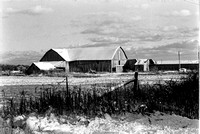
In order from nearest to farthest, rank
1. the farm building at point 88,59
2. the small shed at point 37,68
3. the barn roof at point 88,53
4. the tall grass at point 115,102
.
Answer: the tall grass at point 115,102 → the small shed at point 37,68 → the farm building at point 88,59 → the barn roof at point 88,53

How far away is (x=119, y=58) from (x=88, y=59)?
6183 mm

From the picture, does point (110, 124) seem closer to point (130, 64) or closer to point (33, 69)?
point (33, 69)

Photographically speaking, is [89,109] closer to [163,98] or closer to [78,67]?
[163,98]

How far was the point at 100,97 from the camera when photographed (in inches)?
319

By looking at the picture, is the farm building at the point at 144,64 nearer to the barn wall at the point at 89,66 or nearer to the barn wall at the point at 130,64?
the barn wall at the point at 130,64

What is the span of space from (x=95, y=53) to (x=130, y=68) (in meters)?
8.67

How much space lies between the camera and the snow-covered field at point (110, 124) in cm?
673

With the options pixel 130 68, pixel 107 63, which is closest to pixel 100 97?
pixel 107 63

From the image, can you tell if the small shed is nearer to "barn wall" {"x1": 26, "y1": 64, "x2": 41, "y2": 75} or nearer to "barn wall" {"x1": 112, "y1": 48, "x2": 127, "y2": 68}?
"barn wall" {"x1": 26, "y1": 64, "x2": 41, "y2": 75}

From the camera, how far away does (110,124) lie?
7.09 m

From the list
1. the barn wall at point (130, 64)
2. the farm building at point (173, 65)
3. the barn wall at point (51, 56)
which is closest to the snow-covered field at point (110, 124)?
the barn wall at point (51, 56)

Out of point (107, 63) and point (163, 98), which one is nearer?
point (163, 98)

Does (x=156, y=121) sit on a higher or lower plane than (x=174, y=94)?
lower

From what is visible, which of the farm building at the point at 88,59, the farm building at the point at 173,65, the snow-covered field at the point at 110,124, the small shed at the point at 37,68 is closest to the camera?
the snow-covered field at the point at 110,124
